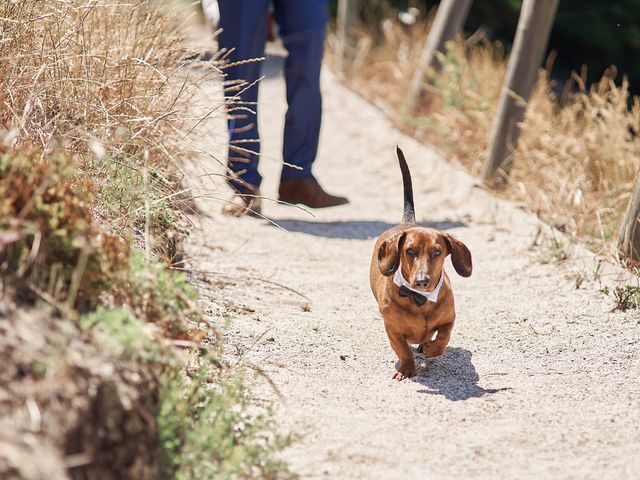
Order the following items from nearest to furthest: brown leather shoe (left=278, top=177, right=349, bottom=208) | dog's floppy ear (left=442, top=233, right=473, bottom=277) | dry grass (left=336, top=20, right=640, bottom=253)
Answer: dog's floppy ear (left=442, top=233, right=473, bottom=277) < dry grass (left=336, top=20, right=640, bottom=253) < brown leather shoe (left=278, top=177, right=349, bottom=208)

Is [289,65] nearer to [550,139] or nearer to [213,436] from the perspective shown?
[550,139]

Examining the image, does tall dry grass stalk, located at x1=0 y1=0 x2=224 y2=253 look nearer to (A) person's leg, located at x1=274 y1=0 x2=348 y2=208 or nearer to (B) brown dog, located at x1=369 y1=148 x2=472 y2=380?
(B) brown dog, located at x1=369 y1=148 x2=472 y2=380

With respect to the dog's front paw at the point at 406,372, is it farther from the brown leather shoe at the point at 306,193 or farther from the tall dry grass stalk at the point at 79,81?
the brown leather shoe at the point at 306,193

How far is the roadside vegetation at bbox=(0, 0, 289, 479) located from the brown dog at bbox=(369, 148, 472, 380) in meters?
0.50

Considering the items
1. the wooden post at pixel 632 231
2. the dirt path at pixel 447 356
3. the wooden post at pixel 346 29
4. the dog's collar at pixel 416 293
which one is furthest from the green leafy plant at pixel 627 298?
the wooden post at pixel 346 29

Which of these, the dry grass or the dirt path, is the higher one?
the dry grass

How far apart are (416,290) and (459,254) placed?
209mm

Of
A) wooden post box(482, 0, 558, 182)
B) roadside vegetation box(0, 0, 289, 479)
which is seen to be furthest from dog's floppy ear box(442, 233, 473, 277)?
wooden post box(482, 0, 558, 182)

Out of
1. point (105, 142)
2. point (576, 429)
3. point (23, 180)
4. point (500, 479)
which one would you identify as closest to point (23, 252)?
point (23, 180)

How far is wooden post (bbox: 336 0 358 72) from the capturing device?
915 cm

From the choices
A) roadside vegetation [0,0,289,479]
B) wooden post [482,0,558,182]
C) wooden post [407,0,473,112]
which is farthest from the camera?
wooden post [407,0,473,112]

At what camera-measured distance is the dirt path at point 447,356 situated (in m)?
2.43

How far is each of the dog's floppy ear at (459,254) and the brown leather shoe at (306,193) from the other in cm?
226

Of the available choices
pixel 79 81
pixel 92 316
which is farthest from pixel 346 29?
pixel 92 316
